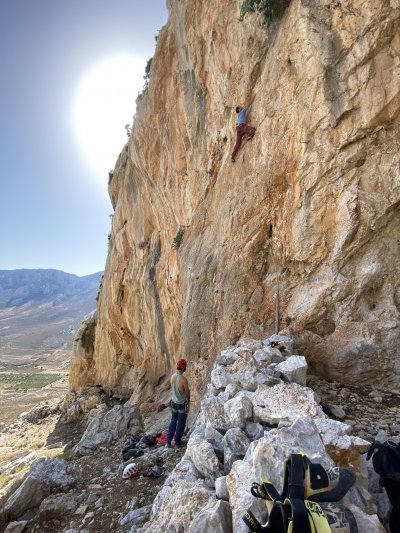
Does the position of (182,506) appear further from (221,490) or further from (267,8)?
(267,8)

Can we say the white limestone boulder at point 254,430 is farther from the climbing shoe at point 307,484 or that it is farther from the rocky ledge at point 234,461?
the climbing shoe at point 307,484

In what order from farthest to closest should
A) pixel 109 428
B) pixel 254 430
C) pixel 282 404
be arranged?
pixel 109 428, pixel 282 404, pixel 254 430

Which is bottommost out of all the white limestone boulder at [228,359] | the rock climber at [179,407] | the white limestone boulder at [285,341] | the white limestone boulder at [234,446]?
the rock climber at [179,407]

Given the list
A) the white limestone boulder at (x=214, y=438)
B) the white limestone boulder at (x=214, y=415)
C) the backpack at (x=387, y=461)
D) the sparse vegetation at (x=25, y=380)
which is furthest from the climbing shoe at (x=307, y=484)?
the sparse vegetation at (x=25, y=380)

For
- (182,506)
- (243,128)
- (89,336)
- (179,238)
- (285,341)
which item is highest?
(243,128)

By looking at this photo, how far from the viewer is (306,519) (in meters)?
2.05

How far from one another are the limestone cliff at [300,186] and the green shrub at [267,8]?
23 cm

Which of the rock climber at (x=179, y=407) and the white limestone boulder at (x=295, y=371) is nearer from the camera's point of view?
the white limestone boulder at (x=295, y=371)

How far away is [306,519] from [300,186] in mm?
6470

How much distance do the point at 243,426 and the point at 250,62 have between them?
10.2 meters

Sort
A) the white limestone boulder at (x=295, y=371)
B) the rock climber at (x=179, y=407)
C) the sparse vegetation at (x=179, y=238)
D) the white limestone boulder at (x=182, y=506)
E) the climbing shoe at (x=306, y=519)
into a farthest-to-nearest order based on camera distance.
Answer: the sparse vegetation at (x=179, y=238) < the rock climber at (x=179, y=407) < the white limestone boulder at (x=295, y=371) < the white limestone boulder at (x=182, y=506) < the climbing shoe at (x=306, y=519)

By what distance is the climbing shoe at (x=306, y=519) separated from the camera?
2.04 m

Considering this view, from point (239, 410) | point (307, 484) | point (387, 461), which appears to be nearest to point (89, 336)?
point (239, 410)

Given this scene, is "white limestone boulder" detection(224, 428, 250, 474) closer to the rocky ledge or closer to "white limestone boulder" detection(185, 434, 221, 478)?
the rocky ledge
